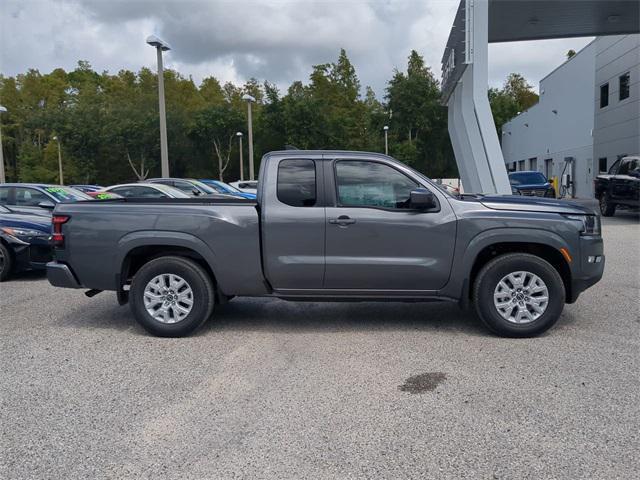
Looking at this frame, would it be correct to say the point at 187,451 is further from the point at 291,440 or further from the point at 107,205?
the point at 107,205

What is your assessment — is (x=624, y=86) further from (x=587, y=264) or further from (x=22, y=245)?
(x=22, y=245)

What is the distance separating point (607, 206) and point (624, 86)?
12.0 meters

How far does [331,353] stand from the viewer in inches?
215

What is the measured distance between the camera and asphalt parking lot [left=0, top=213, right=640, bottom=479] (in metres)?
3.44

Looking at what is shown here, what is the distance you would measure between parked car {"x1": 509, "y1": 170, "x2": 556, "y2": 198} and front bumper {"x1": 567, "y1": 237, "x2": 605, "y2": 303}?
1909cm

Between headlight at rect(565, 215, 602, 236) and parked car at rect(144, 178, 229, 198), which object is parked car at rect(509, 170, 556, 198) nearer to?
parked car at rect(144, 178, 229, 198)

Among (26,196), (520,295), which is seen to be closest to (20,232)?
(26,196)

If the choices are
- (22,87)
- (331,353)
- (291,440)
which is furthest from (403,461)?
(22,87)

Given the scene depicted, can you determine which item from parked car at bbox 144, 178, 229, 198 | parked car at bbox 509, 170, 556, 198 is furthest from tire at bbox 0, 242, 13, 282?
parked car at bbox 509, 170, 556, 198

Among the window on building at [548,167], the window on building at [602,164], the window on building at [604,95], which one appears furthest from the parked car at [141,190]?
the window on building at [548,167]

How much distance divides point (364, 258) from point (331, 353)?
1.01 meters

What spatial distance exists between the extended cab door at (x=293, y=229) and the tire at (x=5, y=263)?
545 centimetres

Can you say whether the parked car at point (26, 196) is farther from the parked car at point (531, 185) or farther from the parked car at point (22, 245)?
the parked car at point (531, 185)

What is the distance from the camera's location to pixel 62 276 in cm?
611
